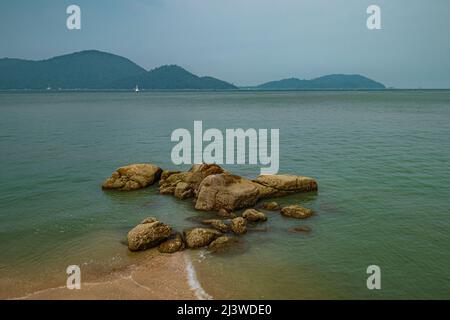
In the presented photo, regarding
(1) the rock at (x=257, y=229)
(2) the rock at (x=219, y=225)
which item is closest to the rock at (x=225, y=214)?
(2) the rock at (x=219, y=225)

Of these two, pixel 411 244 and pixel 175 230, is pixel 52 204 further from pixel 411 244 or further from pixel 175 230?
pixel 411 244

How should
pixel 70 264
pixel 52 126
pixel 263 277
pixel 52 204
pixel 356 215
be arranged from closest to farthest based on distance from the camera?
pixel 263 277 < pixel 70 264 < pixel 356 215 < pixel 52 204 < pixel 52 126

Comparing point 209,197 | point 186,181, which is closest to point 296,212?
point 209,197

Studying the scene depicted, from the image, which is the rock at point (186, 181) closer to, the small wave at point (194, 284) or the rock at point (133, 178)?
the rock at point (133, 178)

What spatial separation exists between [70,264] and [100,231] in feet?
14.4

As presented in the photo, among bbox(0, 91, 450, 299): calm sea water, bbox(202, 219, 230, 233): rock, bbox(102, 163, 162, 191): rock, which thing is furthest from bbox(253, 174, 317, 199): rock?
bbox(102, 163, 162, 191): rock

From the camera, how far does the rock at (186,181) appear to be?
30.0m

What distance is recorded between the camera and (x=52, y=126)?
77438mm

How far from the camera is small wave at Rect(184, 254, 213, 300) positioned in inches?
640

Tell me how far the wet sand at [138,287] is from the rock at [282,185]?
12.4 metres

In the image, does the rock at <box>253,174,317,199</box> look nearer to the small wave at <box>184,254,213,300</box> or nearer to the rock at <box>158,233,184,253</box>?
the rock at <box>158,233,184,253</box>

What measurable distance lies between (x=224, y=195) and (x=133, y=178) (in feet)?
34.4

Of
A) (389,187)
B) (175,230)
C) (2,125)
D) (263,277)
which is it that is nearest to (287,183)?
(389,187)

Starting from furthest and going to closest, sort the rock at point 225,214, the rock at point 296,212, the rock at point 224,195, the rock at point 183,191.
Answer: the rock at point 183,191 → the rock at point 224,195 → the rock at point 225,214 → the rock at point 296,212
